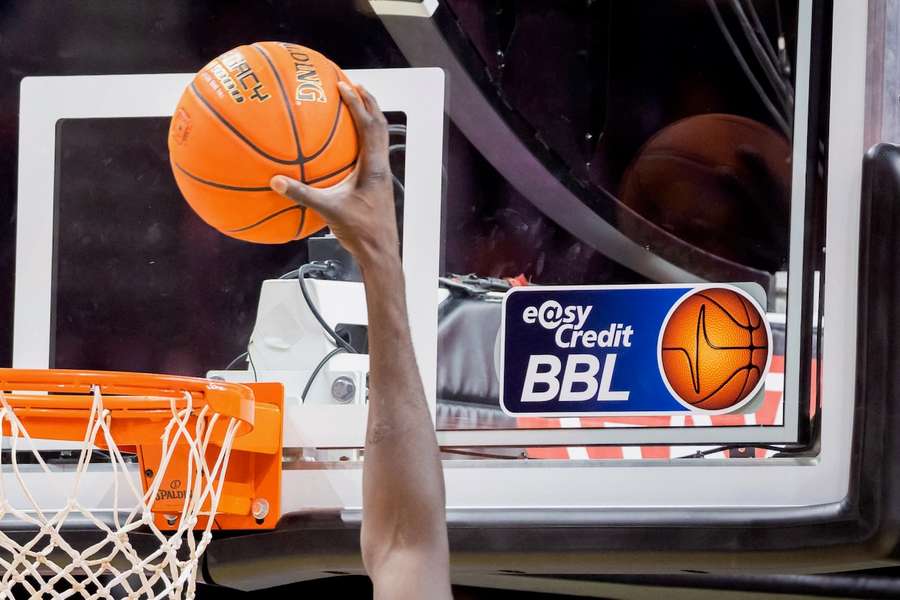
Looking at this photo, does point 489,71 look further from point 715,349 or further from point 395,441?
point 395,441

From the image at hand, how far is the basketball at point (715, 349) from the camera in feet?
6.57

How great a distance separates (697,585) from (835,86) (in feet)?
2.78

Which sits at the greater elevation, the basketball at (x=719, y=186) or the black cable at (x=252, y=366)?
the basketball at (x=719, y=186)

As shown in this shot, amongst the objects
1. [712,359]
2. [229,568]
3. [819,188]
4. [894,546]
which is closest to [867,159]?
[819,188]

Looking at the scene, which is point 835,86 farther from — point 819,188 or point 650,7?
point 650,7

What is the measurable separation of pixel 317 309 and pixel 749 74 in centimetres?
81

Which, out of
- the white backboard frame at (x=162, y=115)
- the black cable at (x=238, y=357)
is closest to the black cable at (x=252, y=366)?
the black cable at (x=238, y=357)

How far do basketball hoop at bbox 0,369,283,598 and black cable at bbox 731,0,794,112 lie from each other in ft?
3.07

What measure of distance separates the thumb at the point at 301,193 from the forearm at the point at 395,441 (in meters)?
0.09

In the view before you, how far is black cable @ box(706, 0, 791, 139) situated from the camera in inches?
80.3

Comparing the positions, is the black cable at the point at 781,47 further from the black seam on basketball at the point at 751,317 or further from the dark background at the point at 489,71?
the black seam on basketball at the point at 751,317

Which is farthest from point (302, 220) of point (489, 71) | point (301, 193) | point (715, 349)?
point (715, 349)

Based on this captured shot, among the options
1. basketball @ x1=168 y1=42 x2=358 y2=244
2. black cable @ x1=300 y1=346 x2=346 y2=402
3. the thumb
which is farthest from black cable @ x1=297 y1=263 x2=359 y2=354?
the thumb

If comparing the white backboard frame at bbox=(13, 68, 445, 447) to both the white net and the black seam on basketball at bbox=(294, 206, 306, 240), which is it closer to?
the white net
